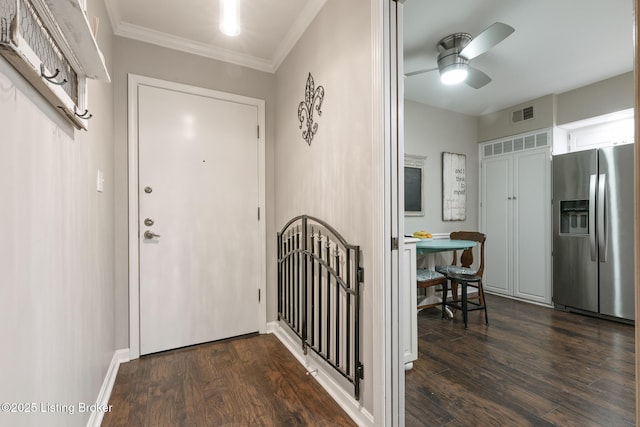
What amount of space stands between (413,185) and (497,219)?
150 centimetres

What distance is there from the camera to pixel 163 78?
2.45m

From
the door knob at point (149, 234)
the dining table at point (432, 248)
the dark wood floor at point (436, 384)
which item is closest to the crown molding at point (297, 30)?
the door knob at point (149, 234)

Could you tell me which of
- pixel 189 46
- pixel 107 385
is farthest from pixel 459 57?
pixel 107 385

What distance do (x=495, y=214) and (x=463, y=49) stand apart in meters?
2.77

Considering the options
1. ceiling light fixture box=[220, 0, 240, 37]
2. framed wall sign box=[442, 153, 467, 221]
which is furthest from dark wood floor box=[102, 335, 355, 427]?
framed wall sign box=[442, 153, 467, 221]

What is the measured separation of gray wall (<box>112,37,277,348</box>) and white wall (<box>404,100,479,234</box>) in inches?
76.8

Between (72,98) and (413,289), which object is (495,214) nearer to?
(413,289)

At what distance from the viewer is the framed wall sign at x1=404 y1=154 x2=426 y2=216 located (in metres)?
3.83

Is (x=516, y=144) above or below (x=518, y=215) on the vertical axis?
above

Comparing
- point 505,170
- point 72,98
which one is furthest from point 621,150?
point 72,98

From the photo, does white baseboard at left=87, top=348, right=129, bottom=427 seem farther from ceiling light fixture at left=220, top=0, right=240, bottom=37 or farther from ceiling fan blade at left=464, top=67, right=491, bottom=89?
ceiling fan blade at left=464, top=67, right=491, bottom=89

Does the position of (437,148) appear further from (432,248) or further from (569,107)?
(432,248)

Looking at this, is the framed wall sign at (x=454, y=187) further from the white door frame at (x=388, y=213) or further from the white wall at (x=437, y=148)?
the white door frame at (x=388, y=213)

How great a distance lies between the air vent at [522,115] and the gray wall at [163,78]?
3414 millimetres
